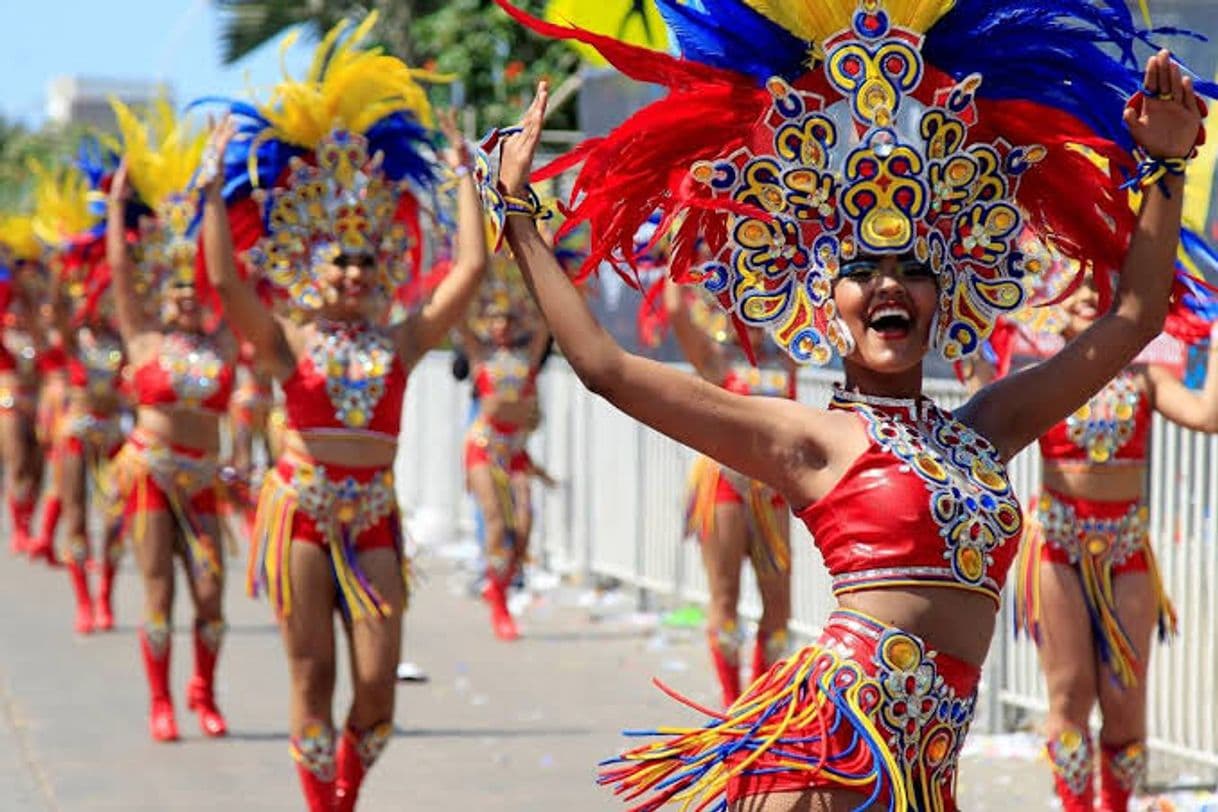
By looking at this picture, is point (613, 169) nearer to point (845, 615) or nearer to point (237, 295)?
point (845, 615)

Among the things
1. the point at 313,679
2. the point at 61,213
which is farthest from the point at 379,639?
the point at 61,213

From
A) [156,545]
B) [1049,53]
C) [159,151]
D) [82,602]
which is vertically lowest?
[82,602]

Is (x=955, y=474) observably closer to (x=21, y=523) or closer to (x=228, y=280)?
(x=228, y=280)

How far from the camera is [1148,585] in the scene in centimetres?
674

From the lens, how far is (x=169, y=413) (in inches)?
382

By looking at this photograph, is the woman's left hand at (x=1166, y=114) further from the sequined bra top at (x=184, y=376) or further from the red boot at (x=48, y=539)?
the red boot at (x=48, y=539)

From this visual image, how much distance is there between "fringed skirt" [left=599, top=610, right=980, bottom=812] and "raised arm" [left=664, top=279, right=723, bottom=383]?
444 cm

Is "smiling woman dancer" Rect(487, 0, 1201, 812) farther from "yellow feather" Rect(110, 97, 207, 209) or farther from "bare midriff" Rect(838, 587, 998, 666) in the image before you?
"yellow feather" Rect(110, 97, 207, 209)

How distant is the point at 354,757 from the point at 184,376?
330cm

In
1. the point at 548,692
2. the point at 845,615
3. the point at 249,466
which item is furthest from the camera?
the point at 249,466

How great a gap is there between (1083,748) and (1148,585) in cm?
55

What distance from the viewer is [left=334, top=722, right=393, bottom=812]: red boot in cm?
680

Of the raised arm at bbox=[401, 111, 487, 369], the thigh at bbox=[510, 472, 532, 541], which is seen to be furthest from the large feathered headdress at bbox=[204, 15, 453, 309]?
the thigh at bbox=[510, 472, 532, 541]

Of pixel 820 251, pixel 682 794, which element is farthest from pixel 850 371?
pixel 682 794
